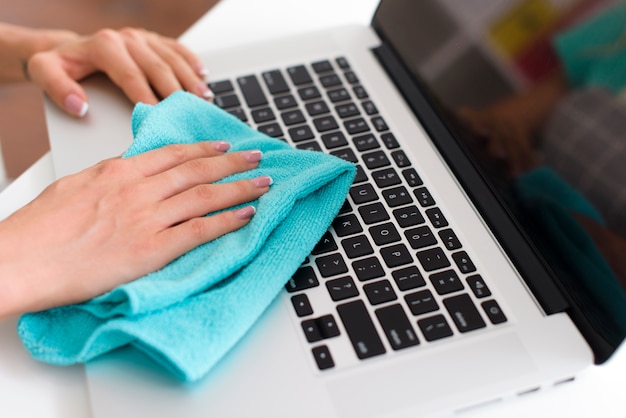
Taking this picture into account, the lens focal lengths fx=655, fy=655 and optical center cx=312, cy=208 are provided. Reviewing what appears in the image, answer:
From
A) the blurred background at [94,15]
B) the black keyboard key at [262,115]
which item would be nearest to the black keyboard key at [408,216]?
the black keyboard key at [262,115]

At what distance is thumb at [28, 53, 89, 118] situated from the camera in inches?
28.9

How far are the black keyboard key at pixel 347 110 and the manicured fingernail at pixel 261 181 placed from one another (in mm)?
180

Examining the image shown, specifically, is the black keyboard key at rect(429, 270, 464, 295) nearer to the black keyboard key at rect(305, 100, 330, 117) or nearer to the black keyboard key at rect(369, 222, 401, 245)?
the black keyboard key at rect(369, 222, 401, 245)

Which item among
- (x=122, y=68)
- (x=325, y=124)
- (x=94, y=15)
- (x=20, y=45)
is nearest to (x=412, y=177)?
(x=325, y=124)

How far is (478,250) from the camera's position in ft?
1.98

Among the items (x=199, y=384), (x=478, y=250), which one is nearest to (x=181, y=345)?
(x=199, y=384)

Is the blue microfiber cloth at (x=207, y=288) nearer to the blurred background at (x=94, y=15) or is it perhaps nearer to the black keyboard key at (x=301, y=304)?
the black keyboard key at (x=301, y=304)

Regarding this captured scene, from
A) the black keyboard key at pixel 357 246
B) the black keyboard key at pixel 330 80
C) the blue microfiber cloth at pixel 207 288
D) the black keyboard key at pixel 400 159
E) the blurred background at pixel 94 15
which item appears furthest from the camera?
the blurred background at pixel 94 15

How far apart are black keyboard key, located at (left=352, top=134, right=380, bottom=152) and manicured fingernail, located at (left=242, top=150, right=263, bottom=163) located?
124 mm

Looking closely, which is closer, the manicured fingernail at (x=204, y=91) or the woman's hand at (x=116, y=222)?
the woman's hand at (x=116, y=222)

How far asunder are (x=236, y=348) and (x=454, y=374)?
172 millimetres

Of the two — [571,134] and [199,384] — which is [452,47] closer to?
[571,134]

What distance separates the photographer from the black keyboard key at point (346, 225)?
2.01 ft

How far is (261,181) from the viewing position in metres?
0.61
